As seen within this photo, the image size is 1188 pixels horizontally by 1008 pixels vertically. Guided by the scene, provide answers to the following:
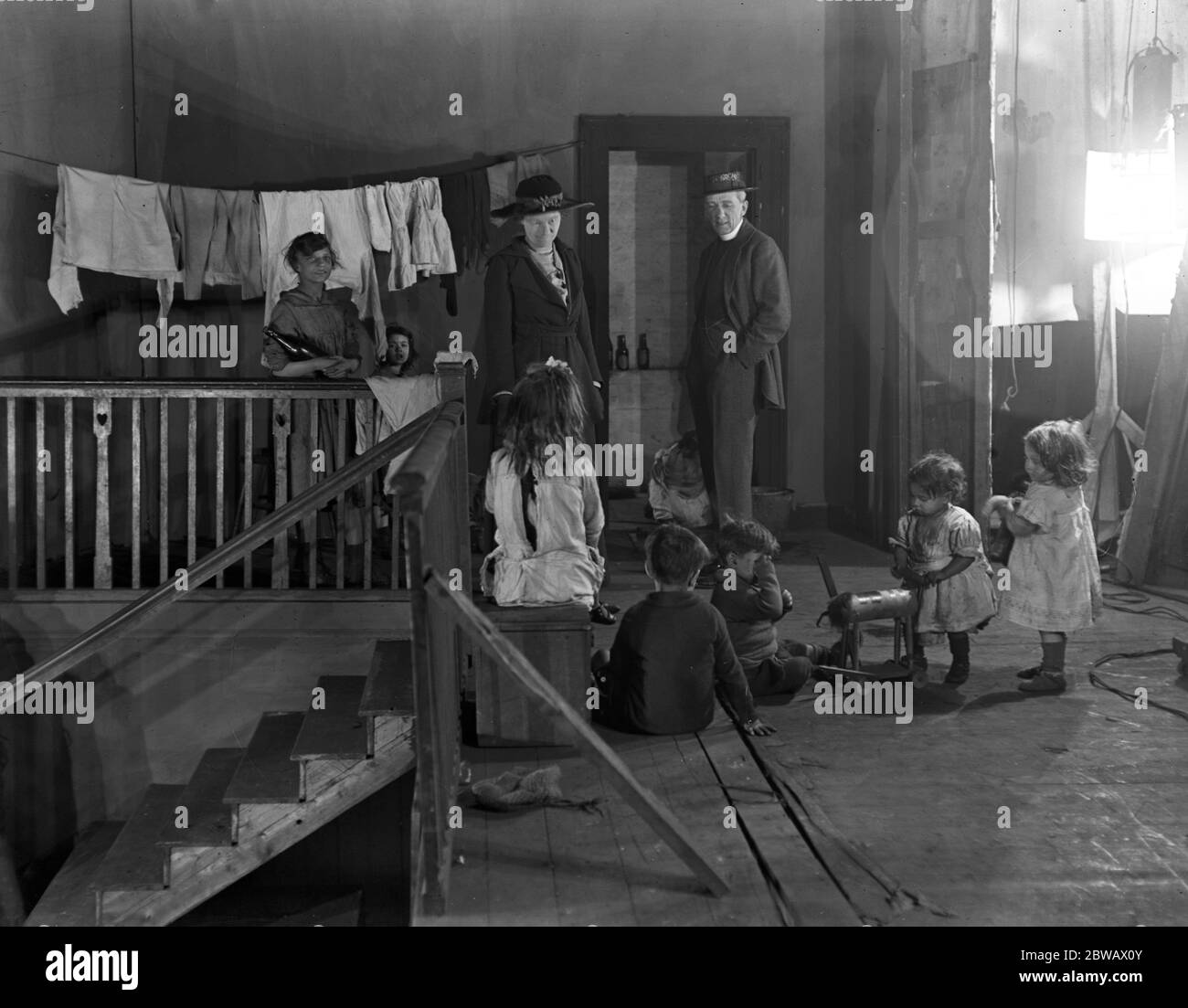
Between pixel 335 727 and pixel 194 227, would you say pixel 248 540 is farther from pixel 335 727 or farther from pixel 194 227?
pixel 194 227

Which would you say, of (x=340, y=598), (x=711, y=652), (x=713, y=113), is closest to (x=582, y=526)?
(x=711, y=652)

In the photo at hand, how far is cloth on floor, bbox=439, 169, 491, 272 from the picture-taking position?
9.83 metres

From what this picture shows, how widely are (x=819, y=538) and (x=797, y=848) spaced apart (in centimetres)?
601

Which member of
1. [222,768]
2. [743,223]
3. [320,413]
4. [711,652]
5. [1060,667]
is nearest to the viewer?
[711,652]

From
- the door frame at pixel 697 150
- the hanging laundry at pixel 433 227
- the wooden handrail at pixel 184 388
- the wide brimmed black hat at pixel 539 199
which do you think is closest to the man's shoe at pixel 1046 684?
the wooden handrail at pixel 184 388

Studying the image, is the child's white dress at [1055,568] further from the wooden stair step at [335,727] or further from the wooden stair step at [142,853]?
the wooden stair step at [142,853]

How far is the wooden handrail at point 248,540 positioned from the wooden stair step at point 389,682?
→ 2.86ft

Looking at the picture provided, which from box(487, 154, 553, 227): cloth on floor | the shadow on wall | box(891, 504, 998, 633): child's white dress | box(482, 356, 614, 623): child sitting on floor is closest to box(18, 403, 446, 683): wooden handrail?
box(482, 356, 614, 623): child sitting on floor

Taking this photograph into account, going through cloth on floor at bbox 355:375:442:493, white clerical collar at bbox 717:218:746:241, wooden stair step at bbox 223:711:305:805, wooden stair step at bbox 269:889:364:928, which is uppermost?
white clerical collar at bbox 717:218:746:241

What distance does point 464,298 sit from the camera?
10617 mm

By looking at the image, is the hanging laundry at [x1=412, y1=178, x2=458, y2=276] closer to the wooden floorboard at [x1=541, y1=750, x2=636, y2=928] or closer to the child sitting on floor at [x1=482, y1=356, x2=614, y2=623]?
A: the child sitting on floor at [x1=482, y1=356, x2=614, y2=623]

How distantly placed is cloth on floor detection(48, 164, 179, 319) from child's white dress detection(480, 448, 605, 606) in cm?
413
